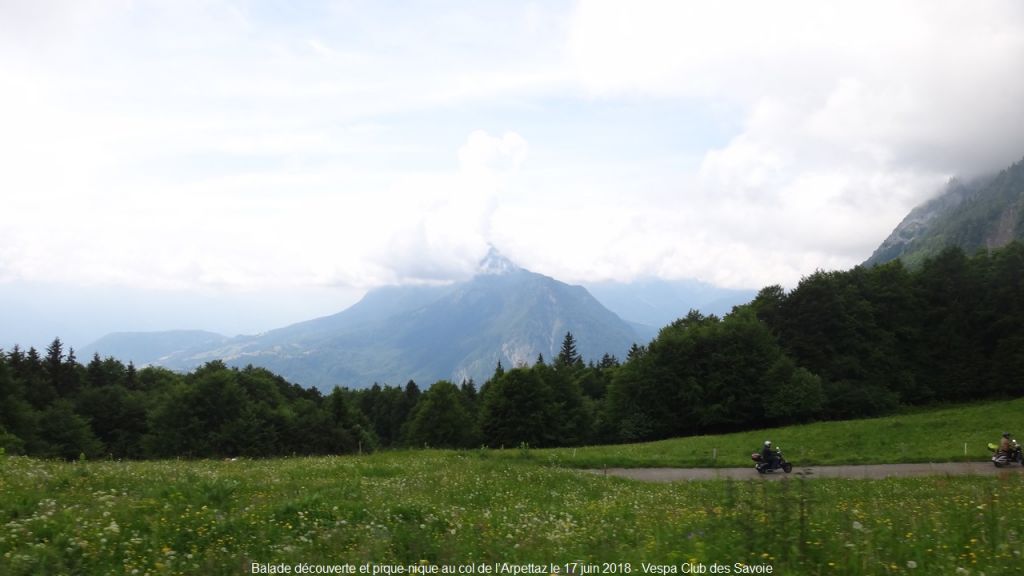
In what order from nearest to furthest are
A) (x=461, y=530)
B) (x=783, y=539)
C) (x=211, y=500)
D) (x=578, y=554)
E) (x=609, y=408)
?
(x=783, y=539)
(x=578, y=554)
(x=461, y=530)
(x=211, y=500)
(x=609, y=408)

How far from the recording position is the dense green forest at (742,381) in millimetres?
64812

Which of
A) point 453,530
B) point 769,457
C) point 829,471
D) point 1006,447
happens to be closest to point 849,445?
point 1006,447

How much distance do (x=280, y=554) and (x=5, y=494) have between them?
6.33 metres

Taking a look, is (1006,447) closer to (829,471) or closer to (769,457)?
(829,471)

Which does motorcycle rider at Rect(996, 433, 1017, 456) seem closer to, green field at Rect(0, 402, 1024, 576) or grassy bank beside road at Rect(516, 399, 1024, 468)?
grassy bank beside road at Rect(516, 399, 1024, 468)

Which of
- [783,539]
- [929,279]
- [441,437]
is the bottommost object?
[441,437]

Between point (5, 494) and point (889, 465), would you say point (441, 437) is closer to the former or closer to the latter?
point (889, 465)

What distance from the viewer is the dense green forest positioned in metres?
64.8

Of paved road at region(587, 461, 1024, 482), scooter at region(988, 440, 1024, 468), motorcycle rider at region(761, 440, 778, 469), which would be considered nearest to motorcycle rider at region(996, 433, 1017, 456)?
scooter at region(988, 440, 1024, 468)

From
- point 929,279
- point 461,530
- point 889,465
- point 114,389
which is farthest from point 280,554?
point 114,389

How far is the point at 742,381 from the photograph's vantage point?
64875mm

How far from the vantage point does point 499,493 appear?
16.4 metres

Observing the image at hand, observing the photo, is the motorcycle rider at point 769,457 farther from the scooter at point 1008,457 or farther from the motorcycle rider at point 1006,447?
the motorcycle rider at point 1006,447

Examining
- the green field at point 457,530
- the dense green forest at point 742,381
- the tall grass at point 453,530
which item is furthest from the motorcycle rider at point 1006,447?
the dense green forest at point 742,381
